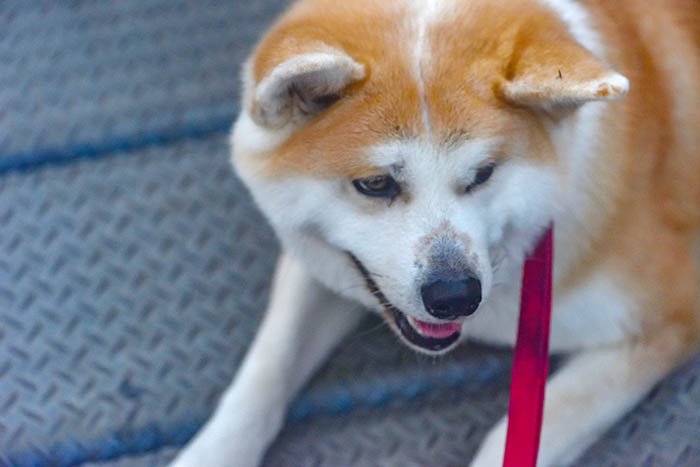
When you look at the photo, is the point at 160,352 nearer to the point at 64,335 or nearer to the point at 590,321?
the point at 64,335

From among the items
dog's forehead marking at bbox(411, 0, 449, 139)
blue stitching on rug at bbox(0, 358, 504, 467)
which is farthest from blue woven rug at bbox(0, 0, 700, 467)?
dog's forehead marking at bbox(411, 0, 449, 139)

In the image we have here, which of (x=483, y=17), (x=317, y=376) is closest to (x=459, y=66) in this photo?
(x=483, y=17)

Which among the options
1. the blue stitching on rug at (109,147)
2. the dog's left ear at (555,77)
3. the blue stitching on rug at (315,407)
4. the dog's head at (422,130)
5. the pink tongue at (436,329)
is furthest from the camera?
the blue stitching on rug at (109,147)

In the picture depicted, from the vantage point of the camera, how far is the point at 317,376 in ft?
5.18

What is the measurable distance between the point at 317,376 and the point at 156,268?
0.42m

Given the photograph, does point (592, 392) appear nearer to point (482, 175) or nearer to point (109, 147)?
point (482, 175)

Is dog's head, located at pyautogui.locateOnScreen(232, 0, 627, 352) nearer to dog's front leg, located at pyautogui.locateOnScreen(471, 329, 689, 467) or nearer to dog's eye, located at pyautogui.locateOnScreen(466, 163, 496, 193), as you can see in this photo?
dog's eye, located at pyautogui.locateOnScreen(466, 163, 496, 193)

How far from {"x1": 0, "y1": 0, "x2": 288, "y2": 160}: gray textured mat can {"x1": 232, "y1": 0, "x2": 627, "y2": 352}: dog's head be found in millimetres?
820

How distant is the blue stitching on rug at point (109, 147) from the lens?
1.93 m

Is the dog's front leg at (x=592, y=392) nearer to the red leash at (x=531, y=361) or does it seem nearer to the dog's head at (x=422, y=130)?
the red leash at (x=531, y=361)

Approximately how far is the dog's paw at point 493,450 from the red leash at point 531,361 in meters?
0.13

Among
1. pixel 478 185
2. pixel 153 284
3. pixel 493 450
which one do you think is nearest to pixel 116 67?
pixel 153 284

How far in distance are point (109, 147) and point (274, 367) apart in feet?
2.52

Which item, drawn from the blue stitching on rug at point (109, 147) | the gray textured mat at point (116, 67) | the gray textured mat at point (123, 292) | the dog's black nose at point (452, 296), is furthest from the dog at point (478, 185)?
the gray textured mat at point (116, 67)
